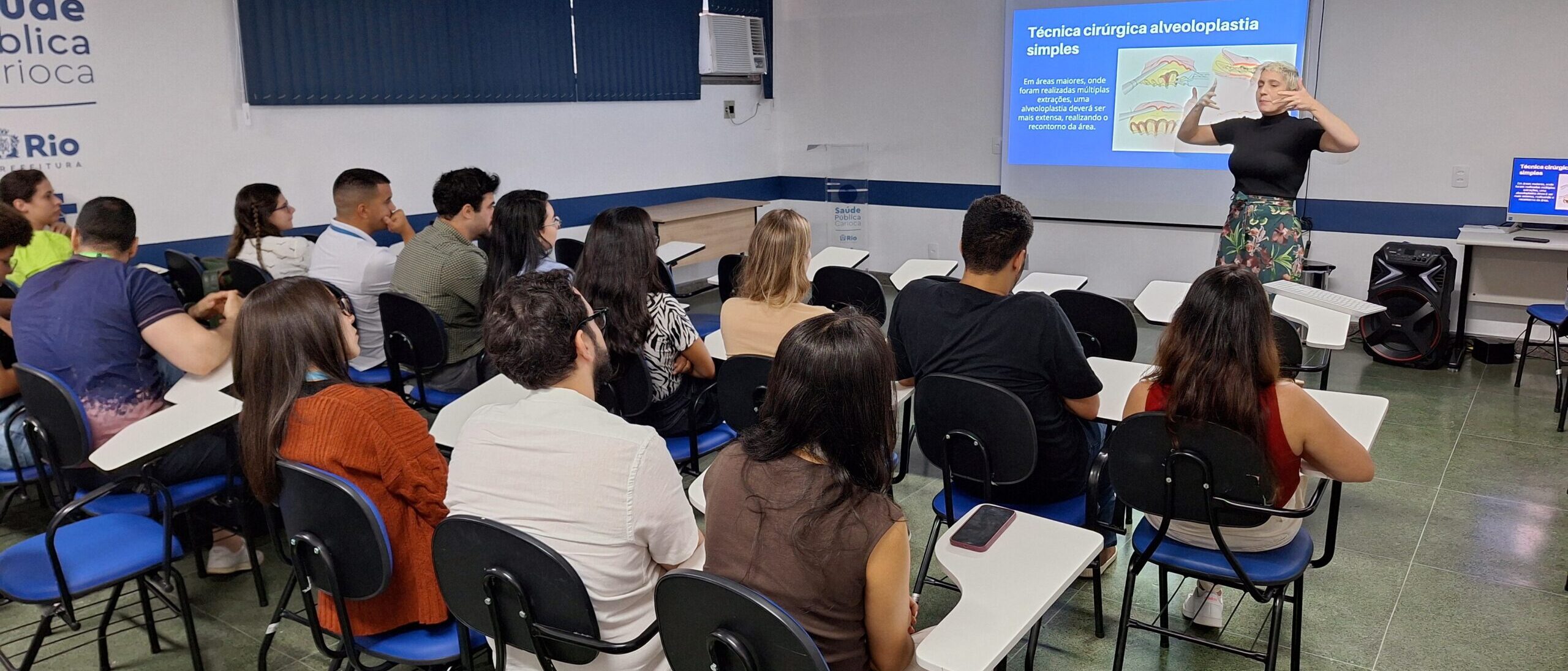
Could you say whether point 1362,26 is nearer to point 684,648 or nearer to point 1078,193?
point 1078,193

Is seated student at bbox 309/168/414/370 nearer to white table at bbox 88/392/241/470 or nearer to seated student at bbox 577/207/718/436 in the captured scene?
seated student at bbox 577/207/718/436

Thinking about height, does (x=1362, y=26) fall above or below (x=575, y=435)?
above

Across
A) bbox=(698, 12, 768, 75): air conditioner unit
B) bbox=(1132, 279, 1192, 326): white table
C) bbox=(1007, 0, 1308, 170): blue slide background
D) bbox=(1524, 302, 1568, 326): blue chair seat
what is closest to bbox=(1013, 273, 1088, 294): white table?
bbox=(1132, 279, 1192, 326): white table

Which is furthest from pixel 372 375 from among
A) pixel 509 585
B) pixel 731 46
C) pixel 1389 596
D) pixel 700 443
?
pixel 731 46

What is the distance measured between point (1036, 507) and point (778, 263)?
42.5 inches

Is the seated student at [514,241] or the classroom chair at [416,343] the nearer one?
the classroom chair at [416,343]

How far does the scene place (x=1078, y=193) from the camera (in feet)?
24.1

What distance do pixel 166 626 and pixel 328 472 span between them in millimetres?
1556

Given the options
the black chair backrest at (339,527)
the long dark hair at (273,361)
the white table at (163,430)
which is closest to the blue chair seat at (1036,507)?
the black chair backrest at (339,527)

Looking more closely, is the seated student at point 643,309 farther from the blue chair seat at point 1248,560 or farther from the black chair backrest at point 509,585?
the blue chair seat at point 1248,560

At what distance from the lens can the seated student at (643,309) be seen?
324 centimetres

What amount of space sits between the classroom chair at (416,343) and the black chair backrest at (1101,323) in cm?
224

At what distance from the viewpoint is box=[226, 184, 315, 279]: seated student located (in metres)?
4.50

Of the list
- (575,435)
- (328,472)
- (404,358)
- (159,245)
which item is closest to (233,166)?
(159,245)
